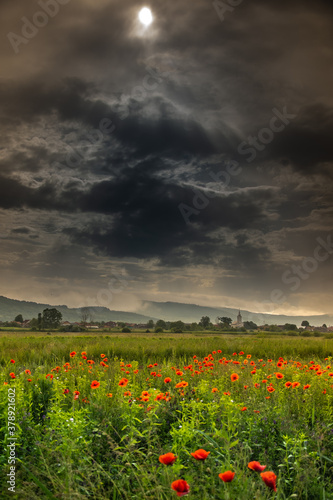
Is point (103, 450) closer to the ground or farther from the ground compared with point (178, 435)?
closer to the ground

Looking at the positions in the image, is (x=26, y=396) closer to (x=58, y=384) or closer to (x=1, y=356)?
(x=58, y=384)

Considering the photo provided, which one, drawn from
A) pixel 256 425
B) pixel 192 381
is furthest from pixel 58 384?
pixel 192 381

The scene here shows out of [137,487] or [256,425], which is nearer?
[137,487]

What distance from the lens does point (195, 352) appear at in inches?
655

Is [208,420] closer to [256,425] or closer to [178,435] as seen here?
[256,425]

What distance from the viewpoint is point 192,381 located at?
830cm

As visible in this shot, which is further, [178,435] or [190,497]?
[178,435]

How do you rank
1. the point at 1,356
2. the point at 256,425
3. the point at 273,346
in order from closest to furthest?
1. the point at 256,425
2. the point at 1,356
3. the point at 273,346

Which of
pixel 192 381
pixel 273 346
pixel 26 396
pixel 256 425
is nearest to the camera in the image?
pixel 256 425

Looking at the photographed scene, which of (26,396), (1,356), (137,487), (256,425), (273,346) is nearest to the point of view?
(137,487)

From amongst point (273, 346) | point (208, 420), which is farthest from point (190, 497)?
point (273, 346)

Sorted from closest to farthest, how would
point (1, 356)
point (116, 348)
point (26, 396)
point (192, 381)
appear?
point (26, 396)
point (192, 381)
point (1, 356)
point (116, 348)

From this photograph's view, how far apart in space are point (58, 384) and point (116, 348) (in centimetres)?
1137

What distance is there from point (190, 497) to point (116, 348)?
14.1 metres
